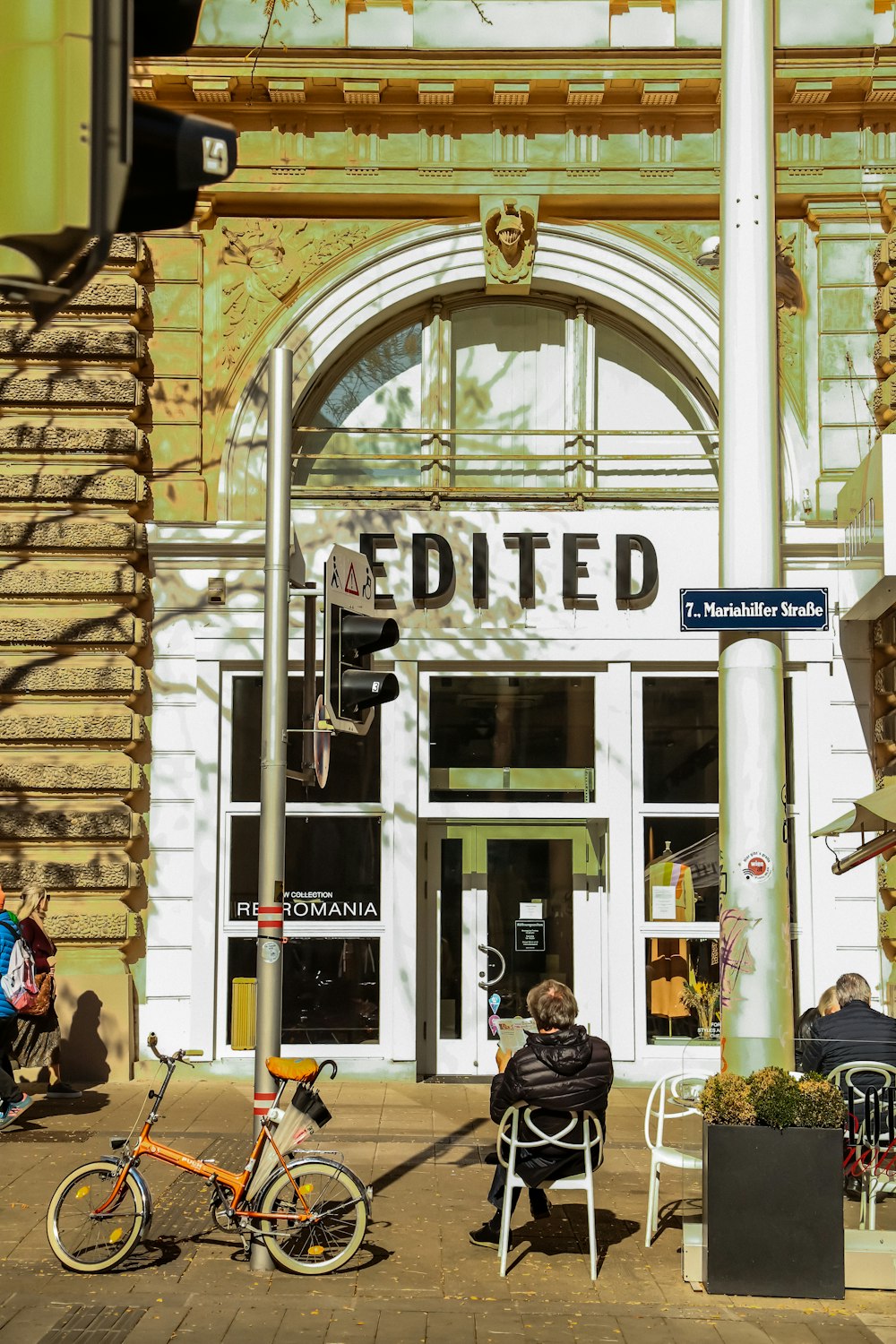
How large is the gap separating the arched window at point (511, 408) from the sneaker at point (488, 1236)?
7.99m

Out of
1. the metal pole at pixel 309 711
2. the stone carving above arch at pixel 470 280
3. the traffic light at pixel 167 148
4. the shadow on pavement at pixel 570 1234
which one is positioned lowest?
the shadow on pavement at pixel 570 1234

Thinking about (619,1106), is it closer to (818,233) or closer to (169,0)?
(818,233)

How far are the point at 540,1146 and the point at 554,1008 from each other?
65cm

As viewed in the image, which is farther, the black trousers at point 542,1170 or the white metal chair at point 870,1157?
the black trousers at point 542,1170

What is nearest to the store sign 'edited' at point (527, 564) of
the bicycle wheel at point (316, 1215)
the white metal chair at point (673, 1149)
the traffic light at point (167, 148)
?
the white metal chair at point (673, 1149)

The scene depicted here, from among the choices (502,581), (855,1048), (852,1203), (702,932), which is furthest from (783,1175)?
(502,581)

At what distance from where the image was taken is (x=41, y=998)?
11.0 meters

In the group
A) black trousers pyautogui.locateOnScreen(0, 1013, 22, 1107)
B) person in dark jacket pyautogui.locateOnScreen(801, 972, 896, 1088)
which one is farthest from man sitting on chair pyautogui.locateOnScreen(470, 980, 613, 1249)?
black trousers pyautogui.locateOnScreen(0, 1013, 22, 1107)

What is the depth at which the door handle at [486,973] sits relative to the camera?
13.6m

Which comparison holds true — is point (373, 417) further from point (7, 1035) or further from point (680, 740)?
point (7, 1035)

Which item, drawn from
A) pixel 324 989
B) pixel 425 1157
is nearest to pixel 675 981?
pixel 324 989

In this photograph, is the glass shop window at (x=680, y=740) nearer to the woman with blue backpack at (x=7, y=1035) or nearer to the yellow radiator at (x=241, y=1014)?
the yellow radiator at (x=241, y=1014)

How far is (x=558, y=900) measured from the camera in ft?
45.1

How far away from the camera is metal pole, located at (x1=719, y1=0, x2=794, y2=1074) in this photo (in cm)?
714
